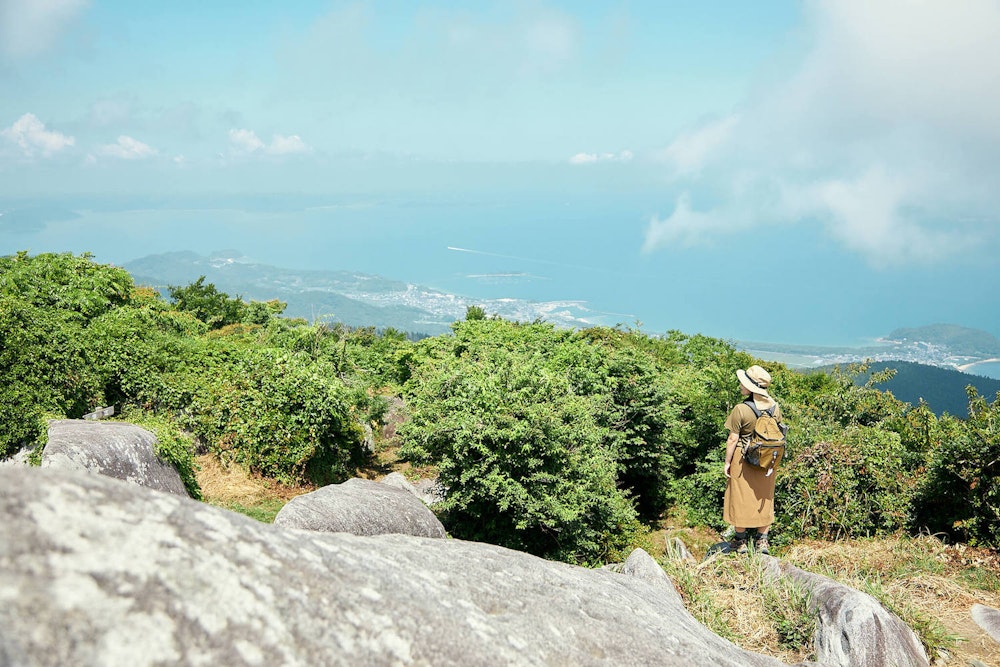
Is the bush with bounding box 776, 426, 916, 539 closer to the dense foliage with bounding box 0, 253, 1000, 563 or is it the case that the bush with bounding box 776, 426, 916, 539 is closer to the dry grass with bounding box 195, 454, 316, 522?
the dense foliage with bounding box 0, 253, 1000, 563

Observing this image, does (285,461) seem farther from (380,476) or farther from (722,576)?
(722,576)

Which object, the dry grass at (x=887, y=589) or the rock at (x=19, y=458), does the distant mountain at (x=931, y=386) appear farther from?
the rock at (x=19, y=458)

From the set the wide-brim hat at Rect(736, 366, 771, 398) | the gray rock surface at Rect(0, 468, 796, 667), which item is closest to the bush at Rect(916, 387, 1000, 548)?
the wide-brim hat at Rect(736, 366, 771, 398)

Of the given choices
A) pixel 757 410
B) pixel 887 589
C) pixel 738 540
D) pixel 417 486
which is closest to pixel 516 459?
pixel 738 540

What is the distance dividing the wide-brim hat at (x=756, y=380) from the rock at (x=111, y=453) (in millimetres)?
9006

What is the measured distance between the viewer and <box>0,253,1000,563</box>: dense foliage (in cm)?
1077

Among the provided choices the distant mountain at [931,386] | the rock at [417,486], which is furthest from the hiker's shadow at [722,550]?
the distant mountain at [931,386]

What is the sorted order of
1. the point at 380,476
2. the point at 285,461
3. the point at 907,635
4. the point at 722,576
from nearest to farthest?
1. the point at 907,635
2. the point at 722,576
3. the point at 285,461
4. the point at 380,476

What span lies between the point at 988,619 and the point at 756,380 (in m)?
3.60

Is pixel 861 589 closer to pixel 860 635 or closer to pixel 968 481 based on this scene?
pixel 860 635

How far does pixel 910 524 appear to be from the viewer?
11289 mm

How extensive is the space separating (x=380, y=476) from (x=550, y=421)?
6.69 m

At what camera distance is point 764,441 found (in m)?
8.23

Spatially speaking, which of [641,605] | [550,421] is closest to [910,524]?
[550,421]
